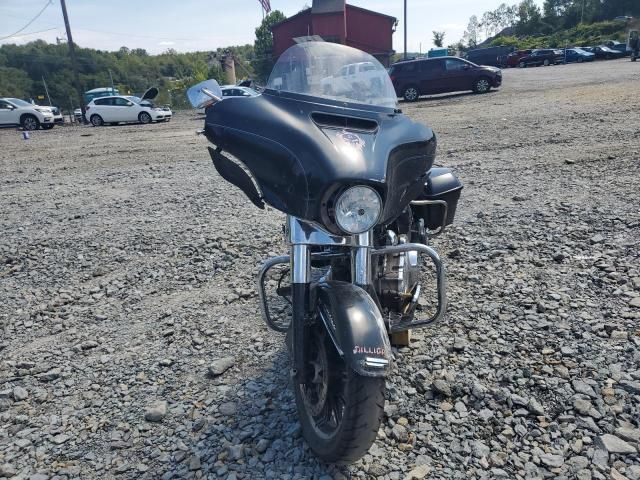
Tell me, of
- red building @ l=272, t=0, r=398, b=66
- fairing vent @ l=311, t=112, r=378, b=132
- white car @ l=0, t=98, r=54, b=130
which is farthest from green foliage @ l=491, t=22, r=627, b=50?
fairing vent @ l=311, t=112, r=378, b=132

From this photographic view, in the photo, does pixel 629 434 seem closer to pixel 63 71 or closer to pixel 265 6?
pixel 265 6

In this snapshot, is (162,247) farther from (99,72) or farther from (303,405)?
(99,72)

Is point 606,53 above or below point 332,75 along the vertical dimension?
above

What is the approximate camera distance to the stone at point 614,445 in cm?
222

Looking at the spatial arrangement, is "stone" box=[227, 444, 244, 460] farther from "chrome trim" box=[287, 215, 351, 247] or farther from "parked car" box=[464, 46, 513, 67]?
"parked car" box=[464, 46, 513, 67]

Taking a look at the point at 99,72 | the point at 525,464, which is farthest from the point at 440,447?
the point at 99,72

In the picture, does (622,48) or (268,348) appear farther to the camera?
(622,48)

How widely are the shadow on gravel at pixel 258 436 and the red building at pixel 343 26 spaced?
124 ft

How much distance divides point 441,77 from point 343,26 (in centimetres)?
2252

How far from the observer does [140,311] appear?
3.87 metres

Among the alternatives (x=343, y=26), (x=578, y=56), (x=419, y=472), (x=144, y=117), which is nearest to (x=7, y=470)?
(x=419, y=472)

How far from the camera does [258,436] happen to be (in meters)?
2.50

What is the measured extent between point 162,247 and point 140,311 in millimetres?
1364

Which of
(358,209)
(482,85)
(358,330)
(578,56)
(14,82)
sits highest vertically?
(14,82)
